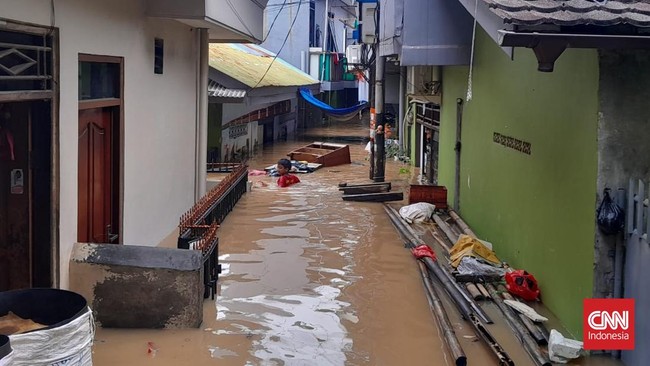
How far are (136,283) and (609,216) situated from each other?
4.21 m

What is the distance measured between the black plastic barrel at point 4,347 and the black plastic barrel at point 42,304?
0.89 m

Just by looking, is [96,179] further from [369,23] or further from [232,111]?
[232,111]

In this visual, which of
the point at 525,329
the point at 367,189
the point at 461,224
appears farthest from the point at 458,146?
the point at 525,329

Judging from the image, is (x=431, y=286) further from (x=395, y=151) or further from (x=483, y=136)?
(x=395, y=151)

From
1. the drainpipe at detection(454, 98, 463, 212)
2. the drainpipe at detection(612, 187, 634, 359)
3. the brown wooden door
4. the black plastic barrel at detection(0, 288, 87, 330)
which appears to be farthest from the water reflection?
the drainpipe at detection(612, 187, 634, 359)

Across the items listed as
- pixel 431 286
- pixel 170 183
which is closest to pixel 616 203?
pixel 431 286

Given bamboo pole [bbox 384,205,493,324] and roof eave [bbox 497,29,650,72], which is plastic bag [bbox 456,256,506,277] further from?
roof eave [bbox 497,29,650,72]

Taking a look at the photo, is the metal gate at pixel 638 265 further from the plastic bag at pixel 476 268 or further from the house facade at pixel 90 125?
the house facade at pixel 90 125

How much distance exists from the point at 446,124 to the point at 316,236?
455 cm

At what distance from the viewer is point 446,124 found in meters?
15.6

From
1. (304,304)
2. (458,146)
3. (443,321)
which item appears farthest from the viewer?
(458,146)

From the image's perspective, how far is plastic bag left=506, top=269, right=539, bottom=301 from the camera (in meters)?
8.43

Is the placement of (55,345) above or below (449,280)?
above

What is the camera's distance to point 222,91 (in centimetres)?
1577
